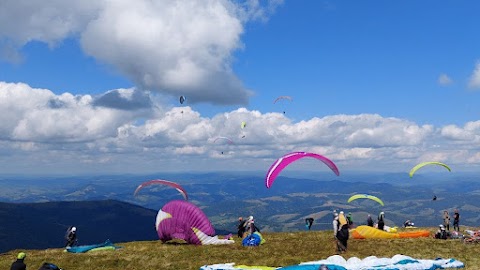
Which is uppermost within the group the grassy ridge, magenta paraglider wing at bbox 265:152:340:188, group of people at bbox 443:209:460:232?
magenta paraglider wing at bbox 265:152:340:188

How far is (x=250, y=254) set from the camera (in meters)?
26.5

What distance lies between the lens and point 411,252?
2673 cm

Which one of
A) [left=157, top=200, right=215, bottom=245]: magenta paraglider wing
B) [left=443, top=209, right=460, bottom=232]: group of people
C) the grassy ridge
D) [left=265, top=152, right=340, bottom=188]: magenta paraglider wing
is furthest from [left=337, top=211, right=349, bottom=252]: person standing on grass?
[left=443, top=209, right=460, bottom=232]: group of people

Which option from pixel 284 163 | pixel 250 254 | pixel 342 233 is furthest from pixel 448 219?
pixel 250 254

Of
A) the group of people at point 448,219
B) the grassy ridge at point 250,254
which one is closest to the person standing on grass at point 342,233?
the grassy ridge at point 250,254

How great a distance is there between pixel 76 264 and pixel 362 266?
17.7 metres

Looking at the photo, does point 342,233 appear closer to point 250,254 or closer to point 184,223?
point 250,254

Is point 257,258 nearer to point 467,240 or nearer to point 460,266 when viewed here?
point 460,266

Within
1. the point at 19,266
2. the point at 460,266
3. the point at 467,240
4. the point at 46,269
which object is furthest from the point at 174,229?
the point at 467,240

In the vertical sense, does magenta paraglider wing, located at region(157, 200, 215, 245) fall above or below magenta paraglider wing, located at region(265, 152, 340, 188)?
below

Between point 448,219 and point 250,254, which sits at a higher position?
point 448,219

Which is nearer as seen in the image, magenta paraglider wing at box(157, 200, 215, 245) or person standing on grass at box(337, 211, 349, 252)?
person standing on grass at box(337, 211, 349, 252)

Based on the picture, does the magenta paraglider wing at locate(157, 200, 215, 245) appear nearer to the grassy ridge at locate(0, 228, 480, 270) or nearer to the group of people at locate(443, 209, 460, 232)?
the grassy ridge at locate(0, 228, 480, 270)

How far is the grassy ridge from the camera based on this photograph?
24.8 meters
